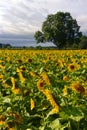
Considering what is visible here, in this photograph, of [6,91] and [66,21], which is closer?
[6,91]

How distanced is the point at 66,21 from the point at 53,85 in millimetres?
89527

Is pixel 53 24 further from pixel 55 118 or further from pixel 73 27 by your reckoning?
pixel 55 118

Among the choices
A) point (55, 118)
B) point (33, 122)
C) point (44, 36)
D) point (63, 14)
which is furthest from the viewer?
point (63, 14)

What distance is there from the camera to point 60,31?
8925cm

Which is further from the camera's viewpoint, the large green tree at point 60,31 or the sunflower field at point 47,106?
the large green tree at point 60,31

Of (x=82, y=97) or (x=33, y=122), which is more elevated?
(x=82, y=97)

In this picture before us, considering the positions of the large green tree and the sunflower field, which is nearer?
the sunflower field

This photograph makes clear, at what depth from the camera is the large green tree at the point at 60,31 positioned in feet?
287

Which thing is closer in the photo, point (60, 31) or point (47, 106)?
point (47, 106)

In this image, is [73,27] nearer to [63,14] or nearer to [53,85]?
[63,14]

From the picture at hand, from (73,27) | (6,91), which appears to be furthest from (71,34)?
(6,91)

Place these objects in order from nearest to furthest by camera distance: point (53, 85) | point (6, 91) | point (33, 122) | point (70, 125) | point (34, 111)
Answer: point (70, 125)
point (33, 122)
point (53, 85)
point (34, 111)
point (6, 91)

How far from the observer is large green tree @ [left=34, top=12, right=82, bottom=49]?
287 feet

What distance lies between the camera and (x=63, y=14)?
94.5 m
